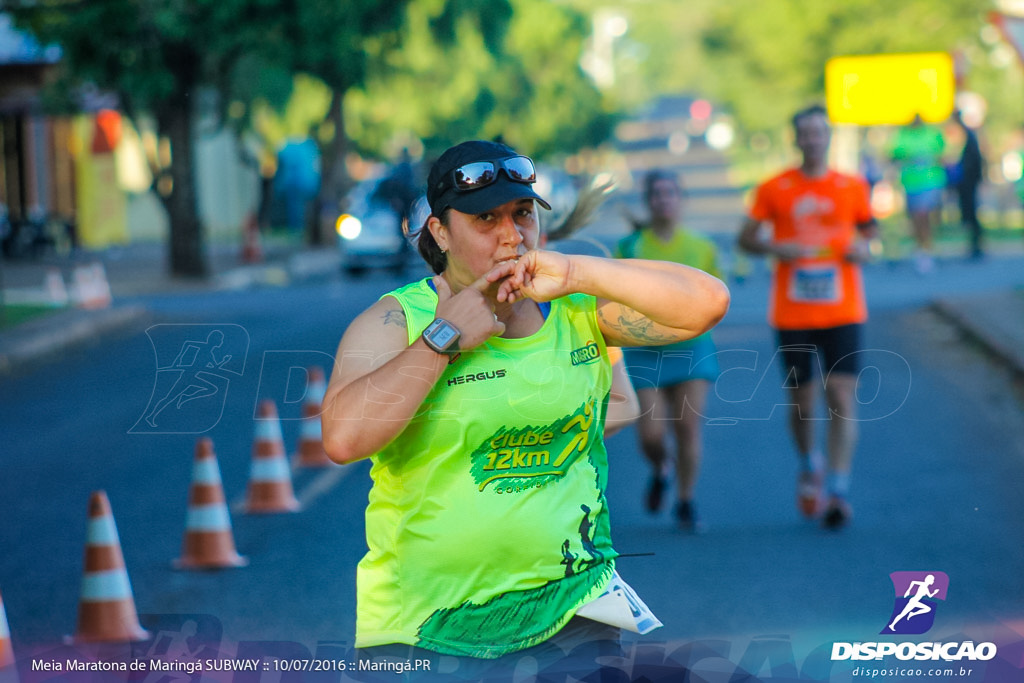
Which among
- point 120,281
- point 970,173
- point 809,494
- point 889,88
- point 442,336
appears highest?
point 889,88

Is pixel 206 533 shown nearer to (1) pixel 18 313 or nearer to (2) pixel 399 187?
(1) pixel 18 313

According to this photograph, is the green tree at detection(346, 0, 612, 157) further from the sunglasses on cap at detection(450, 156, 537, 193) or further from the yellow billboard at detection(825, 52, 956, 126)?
the sunglasses on cap at detection(450, 156, 537, 193)

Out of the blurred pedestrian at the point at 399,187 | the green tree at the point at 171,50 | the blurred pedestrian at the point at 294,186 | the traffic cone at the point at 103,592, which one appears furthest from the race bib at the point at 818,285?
the blurred pedestrian at the point at 294,186

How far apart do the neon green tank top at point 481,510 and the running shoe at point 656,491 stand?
4890 millimetres

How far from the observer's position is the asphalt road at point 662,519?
590 centimetres

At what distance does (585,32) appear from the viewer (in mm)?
74562

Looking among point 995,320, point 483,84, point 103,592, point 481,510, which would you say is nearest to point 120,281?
point 995,320

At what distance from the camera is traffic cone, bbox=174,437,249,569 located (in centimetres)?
724

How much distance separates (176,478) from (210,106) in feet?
76.5

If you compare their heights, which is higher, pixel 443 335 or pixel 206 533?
pixel 443 335

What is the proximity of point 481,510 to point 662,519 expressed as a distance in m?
5.08

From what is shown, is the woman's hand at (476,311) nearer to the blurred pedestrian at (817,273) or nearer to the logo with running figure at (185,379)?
the logo with running figure at (185,379)

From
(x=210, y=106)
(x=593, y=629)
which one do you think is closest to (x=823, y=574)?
(x=593, y=629)

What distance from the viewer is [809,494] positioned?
789 cm
